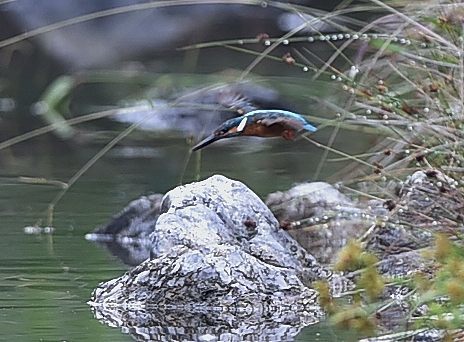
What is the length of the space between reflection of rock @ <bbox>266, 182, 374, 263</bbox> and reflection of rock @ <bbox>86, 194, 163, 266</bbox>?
47 cm

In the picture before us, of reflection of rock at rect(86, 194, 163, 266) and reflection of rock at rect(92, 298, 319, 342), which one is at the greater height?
reflection of rock at rect(92, 298, 319, 342)

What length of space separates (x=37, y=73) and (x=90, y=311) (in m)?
9.76

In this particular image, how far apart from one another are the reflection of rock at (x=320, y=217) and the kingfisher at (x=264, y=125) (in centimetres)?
30

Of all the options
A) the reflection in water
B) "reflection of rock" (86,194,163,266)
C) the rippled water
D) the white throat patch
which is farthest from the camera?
"reflection of rock" (86,194,163,266)

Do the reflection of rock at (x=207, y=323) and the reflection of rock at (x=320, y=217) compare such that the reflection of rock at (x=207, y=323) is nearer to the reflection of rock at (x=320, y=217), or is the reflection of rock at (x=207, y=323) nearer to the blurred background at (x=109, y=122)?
the blurred background at (x=109, y=122)

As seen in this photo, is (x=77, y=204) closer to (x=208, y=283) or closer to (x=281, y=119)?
(x=281, y=119)

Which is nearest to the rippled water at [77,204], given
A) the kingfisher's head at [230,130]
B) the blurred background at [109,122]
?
the blurred background at [109,122]

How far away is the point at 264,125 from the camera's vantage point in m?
4.95

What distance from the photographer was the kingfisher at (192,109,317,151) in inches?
194

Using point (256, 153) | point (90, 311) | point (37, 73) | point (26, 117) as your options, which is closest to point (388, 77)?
point (90, 311)

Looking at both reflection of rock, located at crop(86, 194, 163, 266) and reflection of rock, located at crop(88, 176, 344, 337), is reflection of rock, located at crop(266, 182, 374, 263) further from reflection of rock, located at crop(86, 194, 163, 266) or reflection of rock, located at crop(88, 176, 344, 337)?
reflection of rock, located at crop(86, 194, 163, 266)

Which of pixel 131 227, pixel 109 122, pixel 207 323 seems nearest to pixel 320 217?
pixel 207 323

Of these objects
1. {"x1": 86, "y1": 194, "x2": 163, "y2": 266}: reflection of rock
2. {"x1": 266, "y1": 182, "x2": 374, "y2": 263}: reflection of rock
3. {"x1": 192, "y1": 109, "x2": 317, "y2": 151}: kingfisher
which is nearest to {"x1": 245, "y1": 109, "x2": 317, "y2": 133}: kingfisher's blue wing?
{"x1": 192, "y1": 109, "x2": 317, "y2": 151}: kingfisher

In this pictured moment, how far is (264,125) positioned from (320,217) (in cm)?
53
